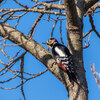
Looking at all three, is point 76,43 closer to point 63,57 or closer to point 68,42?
point 68,42

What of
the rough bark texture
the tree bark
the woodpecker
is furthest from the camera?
the woodpecker

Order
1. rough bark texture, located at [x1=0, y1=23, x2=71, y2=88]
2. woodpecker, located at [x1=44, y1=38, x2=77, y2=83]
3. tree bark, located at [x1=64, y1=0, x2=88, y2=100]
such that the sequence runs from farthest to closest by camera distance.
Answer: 1. woodpecker, located at [x1=44, y1=38, x2=77, y2=83]
2. rough bark texture, located at [x1=0, y1=23, x2=71, y2=88]
3. tree bark, located at [x1=64, y1=0, x2=88, y2=100]

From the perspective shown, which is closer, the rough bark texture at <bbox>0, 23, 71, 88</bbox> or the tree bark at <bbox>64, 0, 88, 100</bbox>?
the tree bark at <bbox>64, 0, 88, 100</bbox>

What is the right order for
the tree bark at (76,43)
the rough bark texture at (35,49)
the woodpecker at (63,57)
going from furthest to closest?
the woodpecker at (63,57) < the rough bark texture at (35,49) < the tree bark at (76,43)

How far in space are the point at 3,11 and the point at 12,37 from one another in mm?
466

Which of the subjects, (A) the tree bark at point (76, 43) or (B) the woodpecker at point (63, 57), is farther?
(B) the woodpecker at point (63, 57)

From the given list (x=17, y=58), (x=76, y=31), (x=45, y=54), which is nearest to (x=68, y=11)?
(x=76, y=31)

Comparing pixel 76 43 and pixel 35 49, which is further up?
pixel 35 49

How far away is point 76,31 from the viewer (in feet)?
10.9

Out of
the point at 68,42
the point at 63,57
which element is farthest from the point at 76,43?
the point at 63,57

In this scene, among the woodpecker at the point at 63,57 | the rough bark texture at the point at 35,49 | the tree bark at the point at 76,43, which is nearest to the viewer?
the tree bark at the point at 76,43

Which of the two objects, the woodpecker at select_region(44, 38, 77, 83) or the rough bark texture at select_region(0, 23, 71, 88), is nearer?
the rough bark texture at select_region(0, 23, 71, 88)

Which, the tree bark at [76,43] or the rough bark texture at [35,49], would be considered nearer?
the tree bark at [76,43]

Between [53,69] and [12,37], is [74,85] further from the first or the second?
[12,37]
